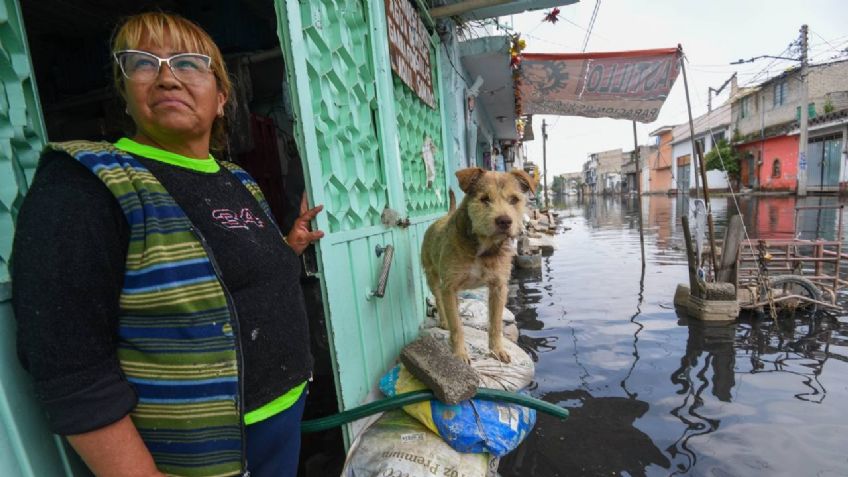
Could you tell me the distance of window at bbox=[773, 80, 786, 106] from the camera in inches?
1206

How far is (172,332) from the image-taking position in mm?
969

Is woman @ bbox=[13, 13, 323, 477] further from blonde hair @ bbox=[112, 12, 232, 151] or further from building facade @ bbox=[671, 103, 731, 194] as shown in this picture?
building facade @ bbox=[671, 103, 731, 194]

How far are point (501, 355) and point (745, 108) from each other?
4750cm

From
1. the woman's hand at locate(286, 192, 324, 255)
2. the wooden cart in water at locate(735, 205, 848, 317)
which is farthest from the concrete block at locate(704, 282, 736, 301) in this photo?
the woman's hand at locate(286, 192, 324, 255)

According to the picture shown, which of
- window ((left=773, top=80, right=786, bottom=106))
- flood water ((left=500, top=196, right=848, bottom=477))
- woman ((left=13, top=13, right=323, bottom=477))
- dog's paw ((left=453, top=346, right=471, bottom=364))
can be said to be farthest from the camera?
window ((left=773, top=80, right=786, bottom=106))

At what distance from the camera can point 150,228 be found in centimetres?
95

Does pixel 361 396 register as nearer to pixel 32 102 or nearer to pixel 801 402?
pixel 32 102

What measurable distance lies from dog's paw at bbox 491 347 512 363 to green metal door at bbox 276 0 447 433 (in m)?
0.86

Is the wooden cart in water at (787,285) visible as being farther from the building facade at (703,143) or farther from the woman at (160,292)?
the building facade at (703,143)

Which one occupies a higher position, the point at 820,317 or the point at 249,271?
the point at 249,271

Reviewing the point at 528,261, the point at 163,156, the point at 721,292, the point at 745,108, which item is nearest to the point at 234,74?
the point at 163,156

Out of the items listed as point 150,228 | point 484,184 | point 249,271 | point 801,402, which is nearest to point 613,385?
point 801,402

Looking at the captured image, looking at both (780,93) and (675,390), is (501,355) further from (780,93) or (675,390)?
(780,93)

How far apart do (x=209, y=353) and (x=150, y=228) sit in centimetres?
37
